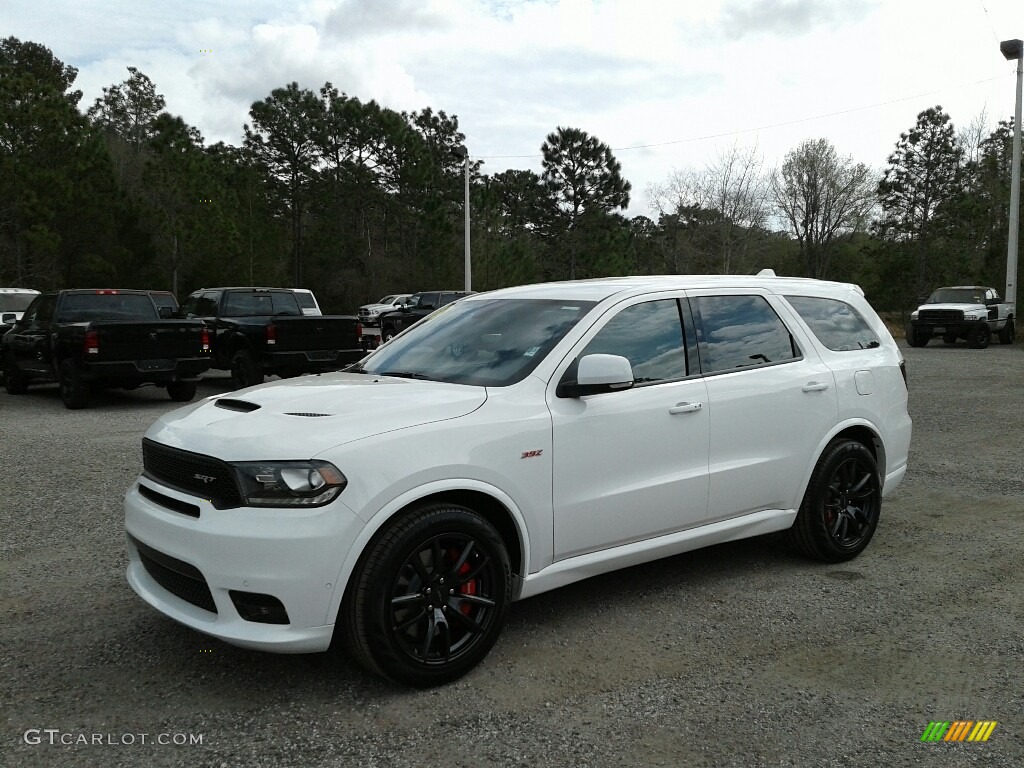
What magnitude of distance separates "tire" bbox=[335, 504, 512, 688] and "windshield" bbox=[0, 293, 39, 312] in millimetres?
17306

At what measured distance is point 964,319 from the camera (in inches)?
1016

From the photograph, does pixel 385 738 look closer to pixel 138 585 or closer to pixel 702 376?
pixel 138 585

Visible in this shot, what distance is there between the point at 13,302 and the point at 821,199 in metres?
45.7

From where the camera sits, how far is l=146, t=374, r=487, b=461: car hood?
3406 mm

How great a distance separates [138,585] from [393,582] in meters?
1.20

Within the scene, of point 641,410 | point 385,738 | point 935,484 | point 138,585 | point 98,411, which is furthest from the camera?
point 98,411

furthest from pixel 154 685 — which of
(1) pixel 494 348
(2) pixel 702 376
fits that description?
(2) pixel 702 376

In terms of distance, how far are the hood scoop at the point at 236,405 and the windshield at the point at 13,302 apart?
1631cm

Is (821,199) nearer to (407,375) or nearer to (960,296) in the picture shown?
(960,296)

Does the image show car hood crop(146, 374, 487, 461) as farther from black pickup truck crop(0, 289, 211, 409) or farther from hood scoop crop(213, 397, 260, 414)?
black pickup truck crop(0, 289, 211, 409)

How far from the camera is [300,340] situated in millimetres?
14047

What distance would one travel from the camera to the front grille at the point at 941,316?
25.8 meters

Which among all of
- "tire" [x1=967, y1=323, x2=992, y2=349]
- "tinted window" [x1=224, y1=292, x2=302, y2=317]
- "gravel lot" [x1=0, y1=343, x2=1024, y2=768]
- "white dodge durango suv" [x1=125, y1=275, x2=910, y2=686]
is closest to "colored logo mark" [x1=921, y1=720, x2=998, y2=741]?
"gravel lot" [x1=0, y1=343, x2=1024, y2=768]

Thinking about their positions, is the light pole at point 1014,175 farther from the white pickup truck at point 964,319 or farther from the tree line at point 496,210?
the tree line at point 496,210
